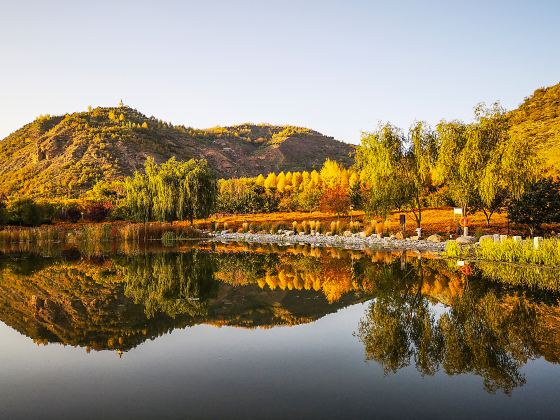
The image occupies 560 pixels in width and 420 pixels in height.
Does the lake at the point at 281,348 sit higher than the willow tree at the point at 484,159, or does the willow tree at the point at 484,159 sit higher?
the willow tree at the point at 484,159

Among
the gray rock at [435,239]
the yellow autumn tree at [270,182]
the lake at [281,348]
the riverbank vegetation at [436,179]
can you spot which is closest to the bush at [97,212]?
the riverbank vegetation at [436,179]

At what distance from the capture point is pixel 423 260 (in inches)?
663

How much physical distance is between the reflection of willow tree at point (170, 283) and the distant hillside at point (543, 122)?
1135 inches

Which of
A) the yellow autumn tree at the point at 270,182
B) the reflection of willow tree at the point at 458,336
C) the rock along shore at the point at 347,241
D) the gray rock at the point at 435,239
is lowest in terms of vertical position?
the rock along shore at the point at 347,241

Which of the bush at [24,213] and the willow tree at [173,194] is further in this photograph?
the bush at [24,213]

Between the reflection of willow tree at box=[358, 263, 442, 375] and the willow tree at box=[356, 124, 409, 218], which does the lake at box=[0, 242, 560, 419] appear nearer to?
the reflection of willow tree at box=[358, 263, 442, 375]

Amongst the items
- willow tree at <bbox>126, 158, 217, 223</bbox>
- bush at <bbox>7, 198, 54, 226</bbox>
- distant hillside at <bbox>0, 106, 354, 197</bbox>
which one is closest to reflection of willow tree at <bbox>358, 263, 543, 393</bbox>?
willow tree at <bbox>126, 158, 217, 223</bbox>

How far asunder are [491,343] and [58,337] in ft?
20.4

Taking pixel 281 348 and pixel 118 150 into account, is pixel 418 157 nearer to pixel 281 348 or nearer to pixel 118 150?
pixel 281 348

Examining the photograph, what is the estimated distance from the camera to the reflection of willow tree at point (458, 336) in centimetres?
560

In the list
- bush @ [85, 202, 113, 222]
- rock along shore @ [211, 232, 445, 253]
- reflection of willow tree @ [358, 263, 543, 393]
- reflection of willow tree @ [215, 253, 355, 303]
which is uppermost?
bush @ [85, 202, 113, 222]

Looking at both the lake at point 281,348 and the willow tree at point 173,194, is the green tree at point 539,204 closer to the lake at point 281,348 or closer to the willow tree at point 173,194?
the lake at point 281,348

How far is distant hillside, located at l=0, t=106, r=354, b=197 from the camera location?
245ft

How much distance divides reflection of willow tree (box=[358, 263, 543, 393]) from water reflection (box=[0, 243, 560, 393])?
0.05 feet
